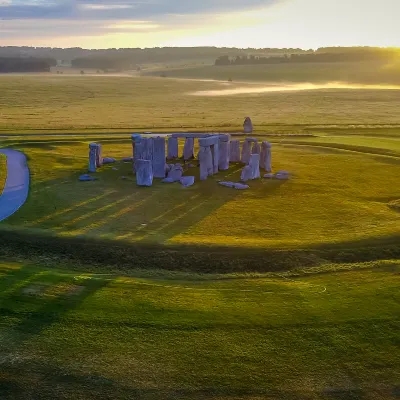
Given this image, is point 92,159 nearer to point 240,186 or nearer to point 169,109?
point 240,186

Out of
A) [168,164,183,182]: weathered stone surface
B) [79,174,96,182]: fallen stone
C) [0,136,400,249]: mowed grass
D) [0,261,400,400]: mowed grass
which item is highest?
[168,164,183,182]: weathered stone surface

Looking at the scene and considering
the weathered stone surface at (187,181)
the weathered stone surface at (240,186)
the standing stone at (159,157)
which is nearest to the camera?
the weathered stone surface at (240,186)

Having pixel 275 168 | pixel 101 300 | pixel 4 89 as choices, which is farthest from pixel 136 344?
pixel 4 89

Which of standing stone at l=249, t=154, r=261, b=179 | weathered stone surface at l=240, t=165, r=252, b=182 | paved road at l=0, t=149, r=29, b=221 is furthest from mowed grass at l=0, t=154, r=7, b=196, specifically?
standing stone at l=249, t=154, r=261, b=179

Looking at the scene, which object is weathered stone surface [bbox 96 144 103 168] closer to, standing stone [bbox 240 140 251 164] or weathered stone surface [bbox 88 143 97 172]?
weathered stone surface [bbox 88 143 97 172]

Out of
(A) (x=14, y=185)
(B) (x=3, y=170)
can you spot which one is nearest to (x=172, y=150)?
(B) (x=3, y=170)

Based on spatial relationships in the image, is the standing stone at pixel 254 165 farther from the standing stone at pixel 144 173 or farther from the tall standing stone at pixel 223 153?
the standing stone at pixel 144 173

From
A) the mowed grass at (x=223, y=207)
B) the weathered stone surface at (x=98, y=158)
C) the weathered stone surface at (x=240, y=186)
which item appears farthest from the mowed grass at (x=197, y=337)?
the weathered stone surface at (x=98, y=158)
